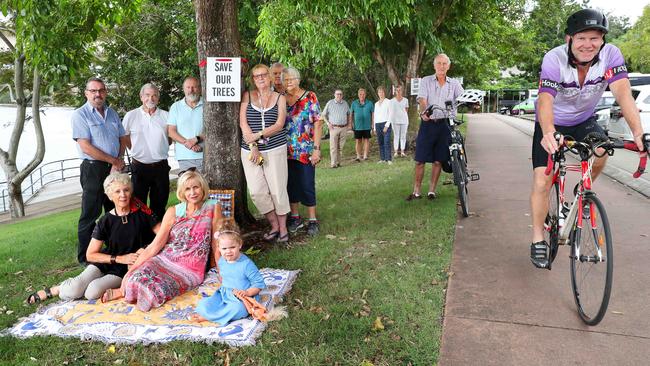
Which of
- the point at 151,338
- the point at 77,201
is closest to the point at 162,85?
the point at 77,201

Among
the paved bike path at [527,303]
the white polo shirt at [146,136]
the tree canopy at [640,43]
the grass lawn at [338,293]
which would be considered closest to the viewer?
the paved bike path at [527,303]

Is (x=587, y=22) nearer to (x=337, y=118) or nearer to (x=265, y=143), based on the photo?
(x=265, y=143)

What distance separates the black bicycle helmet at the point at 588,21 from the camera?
3254 mm

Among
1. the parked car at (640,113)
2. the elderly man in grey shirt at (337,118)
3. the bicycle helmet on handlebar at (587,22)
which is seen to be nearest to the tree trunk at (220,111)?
the bicycle helmet on handlebar at (587,22)

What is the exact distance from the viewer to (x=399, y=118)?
1250 centimetres

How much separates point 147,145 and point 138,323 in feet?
8.25

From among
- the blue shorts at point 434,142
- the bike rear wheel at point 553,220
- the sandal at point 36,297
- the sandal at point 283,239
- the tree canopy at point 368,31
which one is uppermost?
the tree canopy at point 368,31

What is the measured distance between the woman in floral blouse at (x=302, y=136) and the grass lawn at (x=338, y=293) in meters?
0.58

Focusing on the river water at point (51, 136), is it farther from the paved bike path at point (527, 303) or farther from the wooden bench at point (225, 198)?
the paved bike path at point (527, 303)

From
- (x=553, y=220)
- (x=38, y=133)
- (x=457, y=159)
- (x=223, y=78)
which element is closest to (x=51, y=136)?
(x=38, y=133)

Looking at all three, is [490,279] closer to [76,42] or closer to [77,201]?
[76,42]

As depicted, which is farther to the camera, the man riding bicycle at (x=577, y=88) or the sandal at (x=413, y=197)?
the sandal at (x=413, y=197)

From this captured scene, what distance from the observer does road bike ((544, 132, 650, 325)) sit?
10.3 ft

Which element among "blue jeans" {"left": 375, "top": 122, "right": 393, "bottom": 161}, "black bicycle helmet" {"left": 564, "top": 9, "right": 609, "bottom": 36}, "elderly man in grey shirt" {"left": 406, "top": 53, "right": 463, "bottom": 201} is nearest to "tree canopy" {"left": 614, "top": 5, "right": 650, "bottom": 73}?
"blue jeans" {"left": 375, "top": 122, "right": 393, "bottom": 161}
